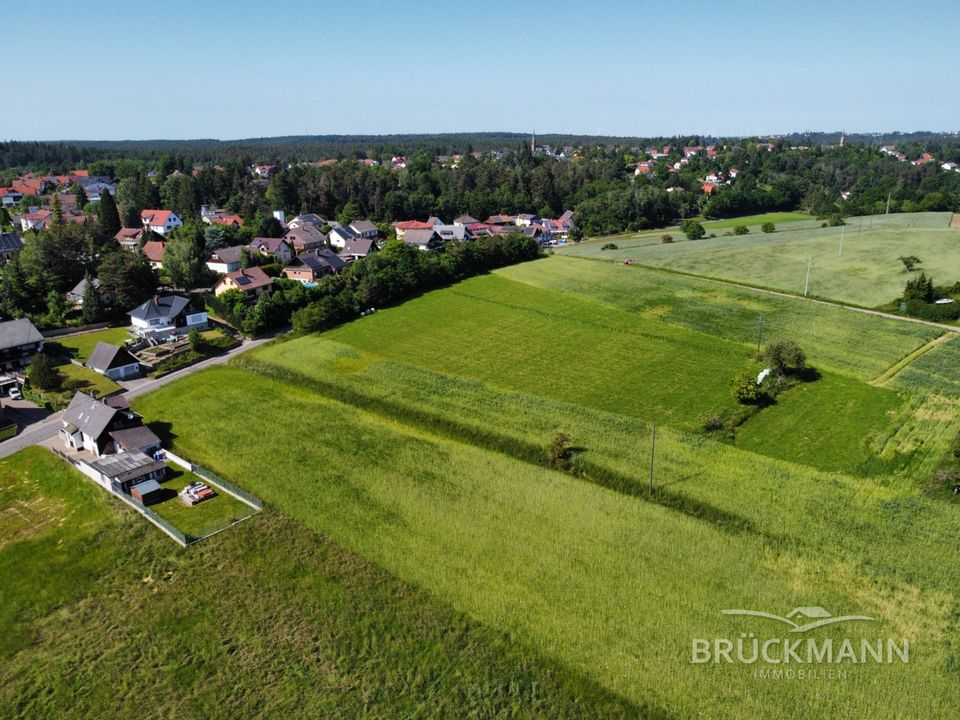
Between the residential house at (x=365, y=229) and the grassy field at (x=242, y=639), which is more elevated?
the residential house at (x=365, y=229)

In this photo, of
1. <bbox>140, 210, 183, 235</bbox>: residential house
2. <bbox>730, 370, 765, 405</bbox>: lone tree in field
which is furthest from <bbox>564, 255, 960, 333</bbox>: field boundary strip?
<bbox>140, 210, 183, 235</bbox>: residential house

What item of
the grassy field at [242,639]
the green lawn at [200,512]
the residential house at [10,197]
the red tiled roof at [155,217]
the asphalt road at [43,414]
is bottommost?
the grassy field at [242,639]

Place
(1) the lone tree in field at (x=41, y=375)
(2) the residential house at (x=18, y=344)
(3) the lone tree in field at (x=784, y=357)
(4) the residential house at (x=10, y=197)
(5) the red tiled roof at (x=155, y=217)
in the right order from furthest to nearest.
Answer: (4) the residential house at (x=10, y=197) → (5) the red tiled roof at (x=155, y=217) → (2) the residential house at (x=18, y=344) → (1) the lone tree in field at (x=41, y=375) → (3) the lone tree in field at (x=784, y=357)

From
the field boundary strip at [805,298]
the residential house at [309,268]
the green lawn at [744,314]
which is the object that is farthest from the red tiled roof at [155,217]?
the field boundary strip at [805,298]

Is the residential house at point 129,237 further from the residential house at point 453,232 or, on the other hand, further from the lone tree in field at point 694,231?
the lone tree in field at point 694,231

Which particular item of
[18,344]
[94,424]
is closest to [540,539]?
[94,424]

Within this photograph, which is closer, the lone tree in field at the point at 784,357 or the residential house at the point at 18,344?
the lone tree in field at the point at 784,357

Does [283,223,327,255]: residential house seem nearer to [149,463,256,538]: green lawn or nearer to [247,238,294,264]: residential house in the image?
[247,238,294,264]: residential house

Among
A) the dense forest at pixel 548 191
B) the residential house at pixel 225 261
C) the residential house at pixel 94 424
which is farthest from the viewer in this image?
the dense forest at pixel 548 191
